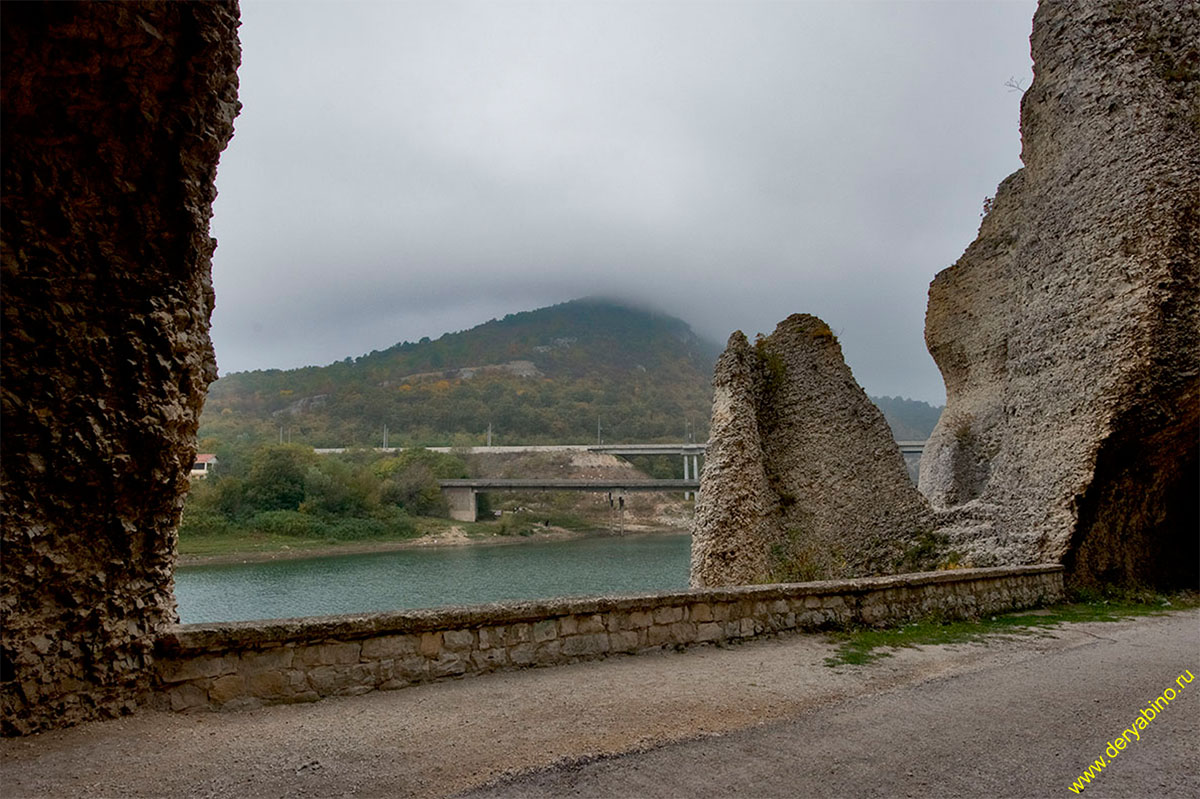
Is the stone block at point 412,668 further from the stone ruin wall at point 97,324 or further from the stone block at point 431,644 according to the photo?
the stone ruin wall at point 97,324

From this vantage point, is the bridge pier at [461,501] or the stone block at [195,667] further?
the bridge pier at [461,501]

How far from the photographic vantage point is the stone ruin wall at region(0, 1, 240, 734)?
3.83m

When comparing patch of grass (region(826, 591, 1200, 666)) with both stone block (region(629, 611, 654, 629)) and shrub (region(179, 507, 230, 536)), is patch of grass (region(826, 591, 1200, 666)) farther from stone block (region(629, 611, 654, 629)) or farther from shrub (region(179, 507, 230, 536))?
shrub (region(179, 507, 230, 536))

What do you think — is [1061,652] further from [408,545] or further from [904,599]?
[408,545]

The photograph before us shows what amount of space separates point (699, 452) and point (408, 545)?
63.7 ft

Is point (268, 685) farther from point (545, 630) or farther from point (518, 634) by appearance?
point (545, 630)

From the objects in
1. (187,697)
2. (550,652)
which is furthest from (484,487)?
(187,697)

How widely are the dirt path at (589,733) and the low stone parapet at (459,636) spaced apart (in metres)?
0.14

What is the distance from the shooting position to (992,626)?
8.44 meters

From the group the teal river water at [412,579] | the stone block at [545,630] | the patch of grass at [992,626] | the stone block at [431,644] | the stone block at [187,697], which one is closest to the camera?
the stone block at [187,697]

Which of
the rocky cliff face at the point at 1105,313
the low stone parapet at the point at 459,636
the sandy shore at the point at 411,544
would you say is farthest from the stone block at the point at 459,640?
the sandy shore at the point at 411,544

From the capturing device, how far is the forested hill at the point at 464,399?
65.5 meters

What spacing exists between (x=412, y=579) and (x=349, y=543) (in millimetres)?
10811

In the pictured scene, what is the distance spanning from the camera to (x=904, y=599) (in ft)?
26.5
